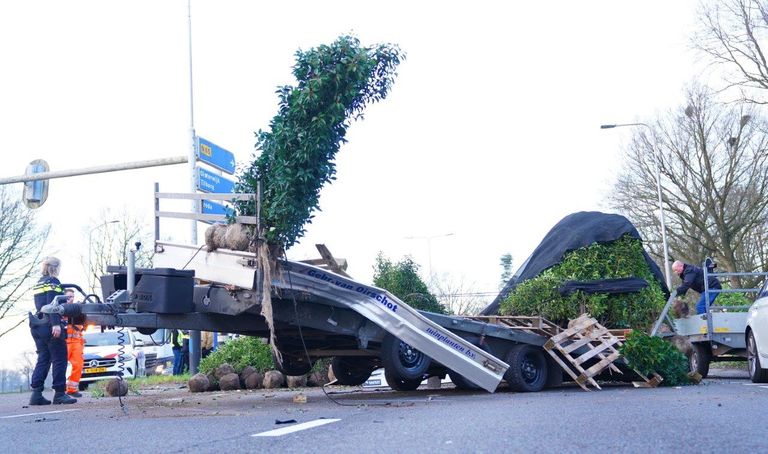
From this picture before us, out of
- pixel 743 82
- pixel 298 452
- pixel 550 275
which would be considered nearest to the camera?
pixel 298 452

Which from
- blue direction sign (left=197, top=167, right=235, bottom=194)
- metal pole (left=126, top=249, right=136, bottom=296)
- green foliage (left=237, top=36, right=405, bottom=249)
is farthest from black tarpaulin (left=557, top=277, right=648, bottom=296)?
blue direction sign (left=197, top=167, right=235, bottom=194)

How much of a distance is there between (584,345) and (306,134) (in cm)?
524

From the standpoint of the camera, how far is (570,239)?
1464cm

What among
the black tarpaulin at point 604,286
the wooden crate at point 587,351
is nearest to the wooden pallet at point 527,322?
the wooden crate at point 587,351

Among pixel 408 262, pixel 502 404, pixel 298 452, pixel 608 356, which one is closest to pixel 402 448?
pixel 298 452

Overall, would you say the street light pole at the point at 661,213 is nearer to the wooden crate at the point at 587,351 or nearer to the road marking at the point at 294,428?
the wooden crate at the point at 587,351

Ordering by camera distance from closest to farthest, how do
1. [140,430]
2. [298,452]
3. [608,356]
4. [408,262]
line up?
[298,452] → [140,430] → [608,356] → [408,262]

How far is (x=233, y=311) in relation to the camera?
10273mm

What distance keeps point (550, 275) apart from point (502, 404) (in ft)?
16.3

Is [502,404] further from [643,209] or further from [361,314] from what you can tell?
[643,209]

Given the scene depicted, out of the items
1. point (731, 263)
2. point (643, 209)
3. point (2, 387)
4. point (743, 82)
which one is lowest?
point (2, 387)

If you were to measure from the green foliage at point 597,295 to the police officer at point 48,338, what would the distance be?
668 cm

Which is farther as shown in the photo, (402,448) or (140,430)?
(140,430)

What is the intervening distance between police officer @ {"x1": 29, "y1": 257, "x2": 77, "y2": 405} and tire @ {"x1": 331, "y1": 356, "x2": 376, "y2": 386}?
3.89 m
